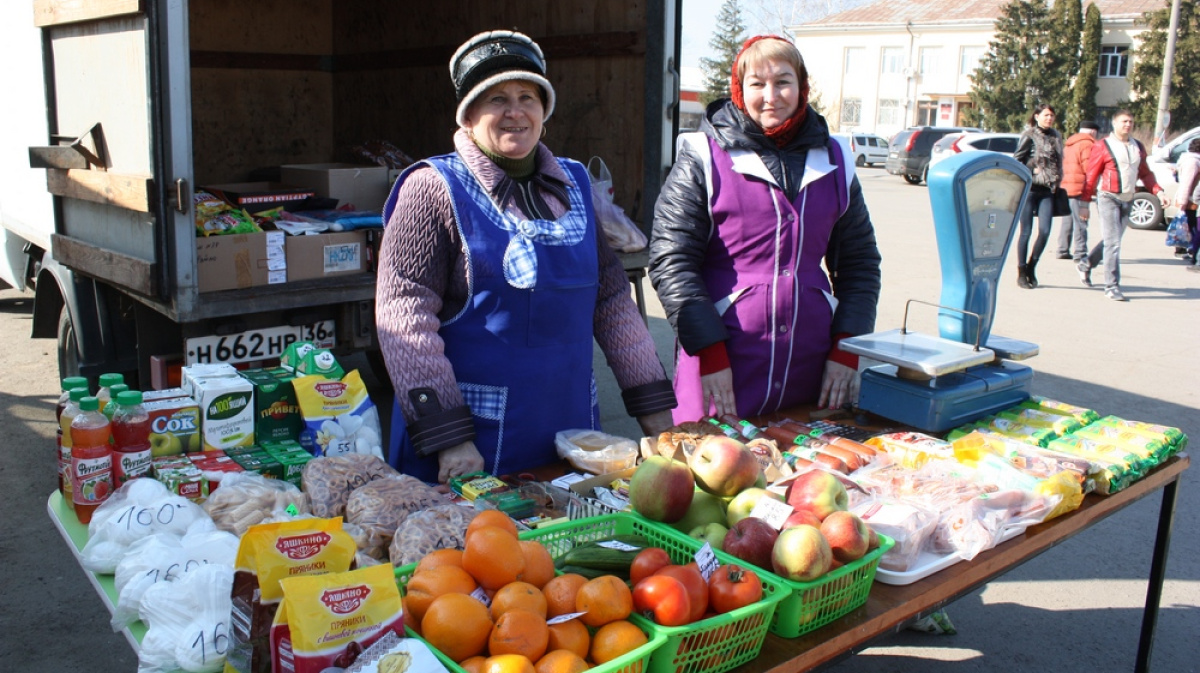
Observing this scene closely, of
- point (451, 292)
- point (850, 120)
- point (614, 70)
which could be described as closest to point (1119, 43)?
point (850, 120)

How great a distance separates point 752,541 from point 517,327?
3.35ft

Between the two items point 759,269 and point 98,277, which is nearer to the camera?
point 759,269

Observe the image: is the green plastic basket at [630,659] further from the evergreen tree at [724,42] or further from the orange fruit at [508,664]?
the evergreen tree at [724,42]

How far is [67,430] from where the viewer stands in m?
2.08

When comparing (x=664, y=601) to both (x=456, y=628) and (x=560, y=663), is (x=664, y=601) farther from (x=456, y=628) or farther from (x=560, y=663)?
(x=456, y=628)

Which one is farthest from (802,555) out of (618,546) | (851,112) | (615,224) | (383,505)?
(851,112)

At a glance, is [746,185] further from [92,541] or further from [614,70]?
[614,70]

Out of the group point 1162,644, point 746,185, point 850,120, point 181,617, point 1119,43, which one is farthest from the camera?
point 850,120

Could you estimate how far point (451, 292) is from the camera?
2574 millimetres

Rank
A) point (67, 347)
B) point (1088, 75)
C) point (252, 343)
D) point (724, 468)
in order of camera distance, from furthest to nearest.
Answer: point (1088, 75)
point (67, 347)
point (252, 343)
point (724, 468)

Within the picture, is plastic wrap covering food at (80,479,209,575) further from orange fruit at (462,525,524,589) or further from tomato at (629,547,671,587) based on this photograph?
tomato at (629,547,671,587)

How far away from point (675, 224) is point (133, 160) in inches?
95.9

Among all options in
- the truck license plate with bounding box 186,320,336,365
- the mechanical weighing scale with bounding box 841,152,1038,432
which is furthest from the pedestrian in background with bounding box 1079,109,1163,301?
the truck license plate with bounding box 186,320,336,365

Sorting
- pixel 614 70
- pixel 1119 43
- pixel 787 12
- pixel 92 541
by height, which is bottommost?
pixel 92 541
